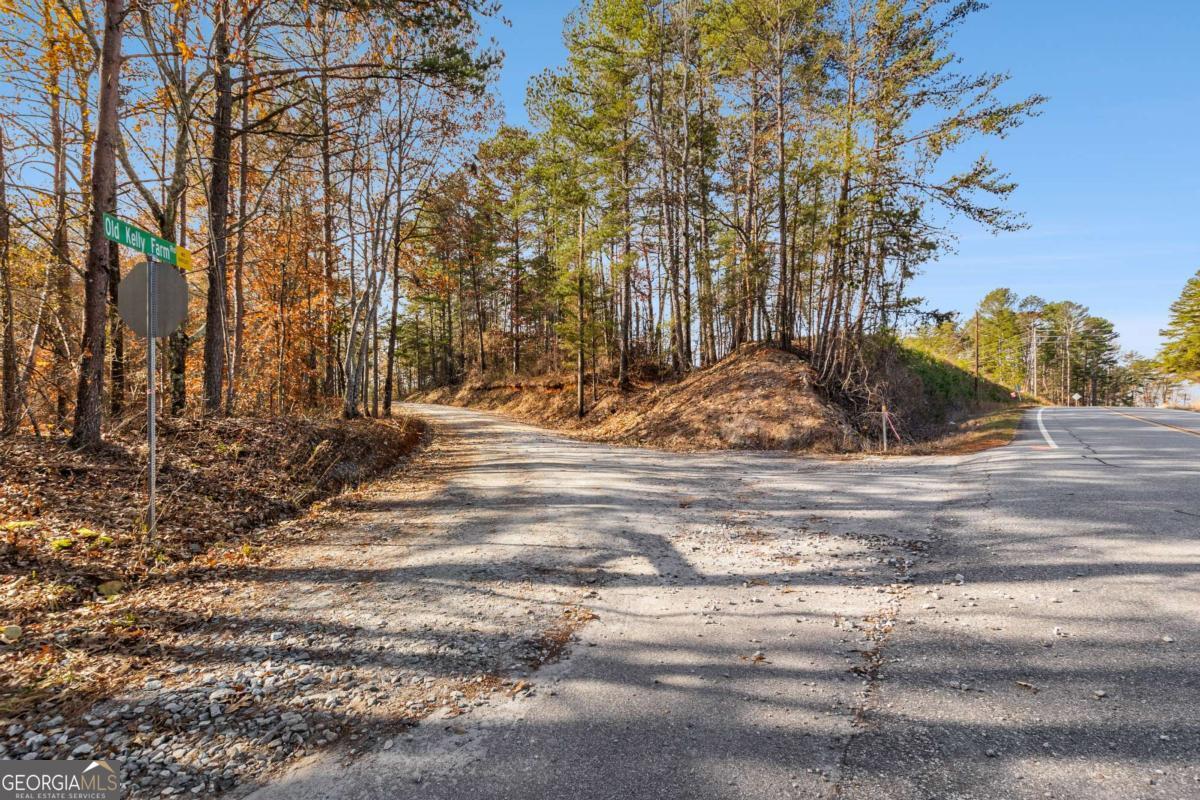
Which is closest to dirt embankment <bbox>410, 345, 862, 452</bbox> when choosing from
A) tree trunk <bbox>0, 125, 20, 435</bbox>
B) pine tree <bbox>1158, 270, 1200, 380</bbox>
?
tree trunk <bbox>0, 125, 20, 435</bbox>

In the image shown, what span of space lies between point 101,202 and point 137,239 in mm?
1971

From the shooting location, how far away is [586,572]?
4742 mm

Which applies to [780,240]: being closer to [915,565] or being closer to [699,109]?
[699,109]

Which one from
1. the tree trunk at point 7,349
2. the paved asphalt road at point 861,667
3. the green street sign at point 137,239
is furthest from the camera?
the tree trunk at point 7,349

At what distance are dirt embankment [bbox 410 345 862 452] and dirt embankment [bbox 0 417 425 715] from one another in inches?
366

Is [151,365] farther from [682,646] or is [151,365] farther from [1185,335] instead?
[1185,335]

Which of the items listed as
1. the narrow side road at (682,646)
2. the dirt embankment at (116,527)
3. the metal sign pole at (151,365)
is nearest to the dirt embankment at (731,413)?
the narrow side road at (682,646)

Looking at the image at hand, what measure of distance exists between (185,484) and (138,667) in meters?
3.88

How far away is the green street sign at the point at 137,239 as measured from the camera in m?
4.93

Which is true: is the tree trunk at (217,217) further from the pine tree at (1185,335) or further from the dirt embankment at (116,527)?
the pine tree at (1185,335)

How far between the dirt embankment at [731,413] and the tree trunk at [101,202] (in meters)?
11.4

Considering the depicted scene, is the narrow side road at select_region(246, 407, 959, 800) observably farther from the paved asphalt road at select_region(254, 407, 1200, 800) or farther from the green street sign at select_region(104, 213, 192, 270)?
the green street sign at select_region(104, 213, 192, 270)

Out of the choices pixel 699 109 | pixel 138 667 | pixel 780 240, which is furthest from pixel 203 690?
pixel 699 109

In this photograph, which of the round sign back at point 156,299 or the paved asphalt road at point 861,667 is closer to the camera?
the paved asphalt road at point 861,667
